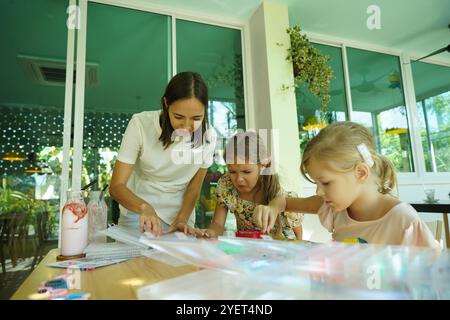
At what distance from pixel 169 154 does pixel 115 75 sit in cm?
131

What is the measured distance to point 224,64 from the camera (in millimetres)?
2643

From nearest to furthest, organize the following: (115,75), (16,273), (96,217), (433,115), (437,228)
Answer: (96,217), (437,228), (16,273), (115,75), (433,115)

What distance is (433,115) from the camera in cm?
360

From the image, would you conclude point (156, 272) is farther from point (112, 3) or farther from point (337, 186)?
point (112, 3)

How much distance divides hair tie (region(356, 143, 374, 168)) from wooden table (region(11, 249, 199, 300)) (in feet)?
1.88

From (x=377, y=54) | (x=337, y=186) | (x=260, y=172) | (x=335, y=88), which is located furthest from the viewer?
(x=377, y=54)

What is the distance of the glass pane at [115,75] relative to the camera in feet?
7.03

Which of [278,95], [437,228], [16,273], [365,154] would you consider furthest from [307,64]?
[16,273]

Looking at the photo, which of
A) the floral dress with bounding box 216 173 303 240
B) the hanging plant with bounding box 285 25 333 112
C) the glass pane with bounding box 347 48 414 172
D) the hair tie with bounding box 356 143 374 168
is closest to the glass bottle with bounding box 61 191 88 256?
the floral dress with bounding box 216 173 303 240

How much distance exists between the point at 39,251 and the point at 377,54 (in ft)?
12.2

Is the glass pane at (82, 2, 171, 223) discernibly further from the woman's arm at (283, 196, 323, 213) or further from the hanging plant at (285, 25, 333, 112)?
the woman's arm at (283, 196, 323, 213)

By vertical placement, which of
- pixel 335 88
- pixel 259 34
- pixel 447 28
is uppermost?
pixel 447 28

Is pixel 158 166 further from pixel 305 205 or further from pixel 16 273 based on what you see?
pixel 16 273
